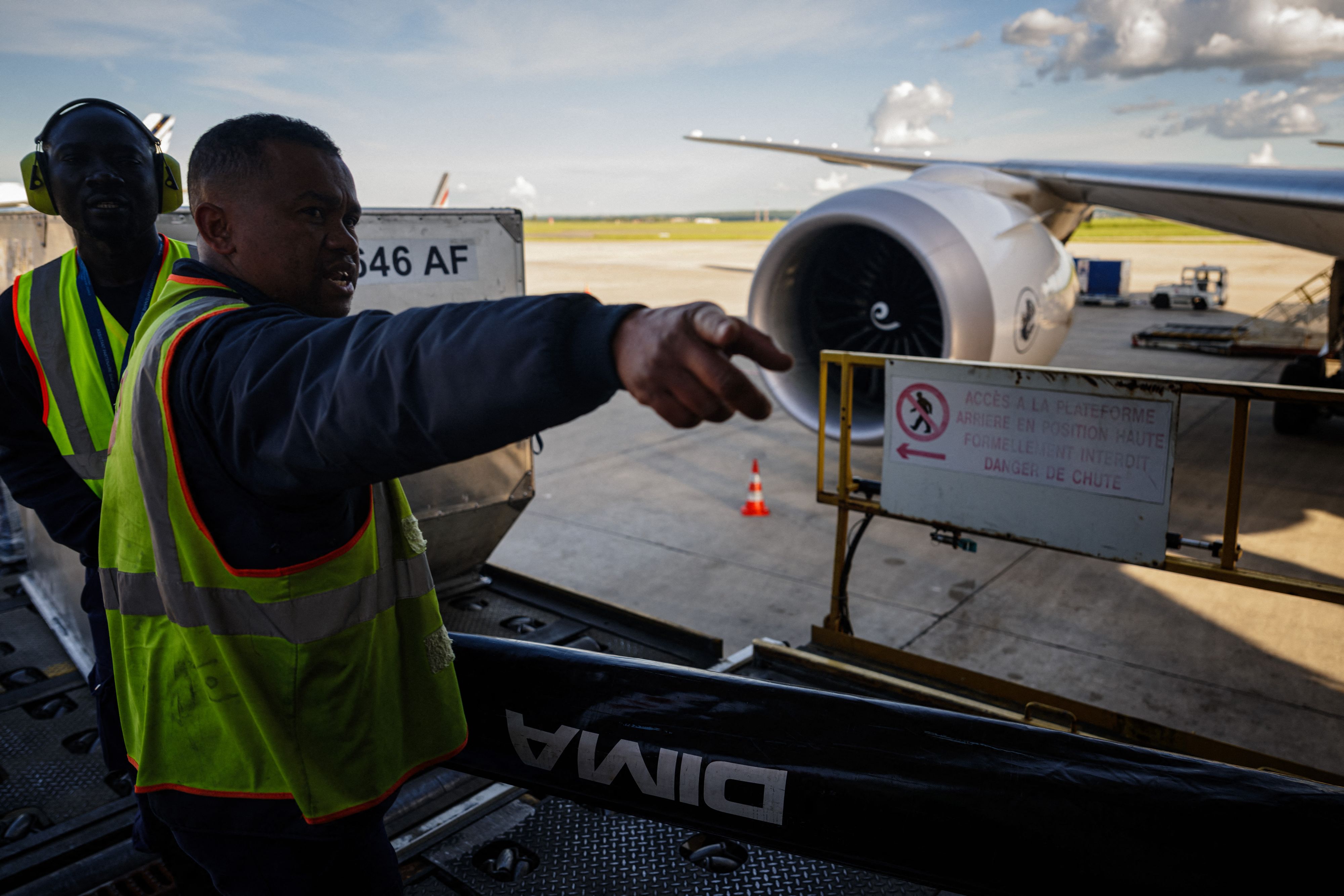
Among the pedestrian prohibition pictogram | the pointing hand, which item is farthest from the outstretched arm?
the pedestrian prohibition pictogram

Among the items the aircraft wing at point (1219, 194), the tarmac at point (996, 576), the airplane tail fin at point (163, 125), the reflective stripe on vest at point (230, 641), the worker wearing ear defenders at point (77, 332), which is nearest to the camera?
the reflective stripe on vest at point (230, 641)

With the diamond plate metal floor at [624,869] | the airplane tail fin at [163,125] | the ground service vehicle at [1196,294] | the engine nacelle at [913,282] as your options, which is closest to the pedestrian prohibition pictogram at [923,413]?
the engine nacelle at [913,282]

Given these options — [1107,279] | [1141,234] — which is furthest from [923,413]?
[1141,234]

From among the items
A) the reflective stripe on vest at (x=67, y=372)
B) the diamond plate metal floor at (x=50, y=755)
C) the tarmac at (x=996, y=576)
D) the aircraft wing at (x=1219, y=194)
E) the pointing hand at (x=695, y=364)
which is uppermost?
the aircraft wing at (x=1219, y=194)

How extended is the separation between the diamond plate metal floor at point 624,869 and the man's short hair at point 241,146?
185 centimetres

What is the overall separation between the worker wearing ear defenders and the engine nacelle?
404cm

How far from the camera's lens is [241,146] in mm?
1316

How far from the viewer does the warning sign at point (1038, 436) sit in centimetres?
354

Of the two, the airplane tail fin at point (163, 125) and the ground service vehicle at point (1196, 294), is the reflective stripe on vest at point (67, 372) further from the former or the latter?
the ground service vehicle at point (1196, 294)

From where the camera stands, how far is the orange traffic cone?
270 inches

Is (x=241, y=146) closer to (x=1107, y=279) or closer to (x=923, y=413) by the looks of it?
(x=923, y=413)

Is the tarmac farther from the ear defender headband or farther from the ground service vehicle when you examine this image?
the ground service vehicle

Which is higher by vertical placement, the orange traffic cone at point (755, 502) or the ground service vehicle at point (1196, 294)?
the ground service vehicle at point (1196, 294)

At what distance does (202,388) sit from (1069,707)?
351 centimetres
